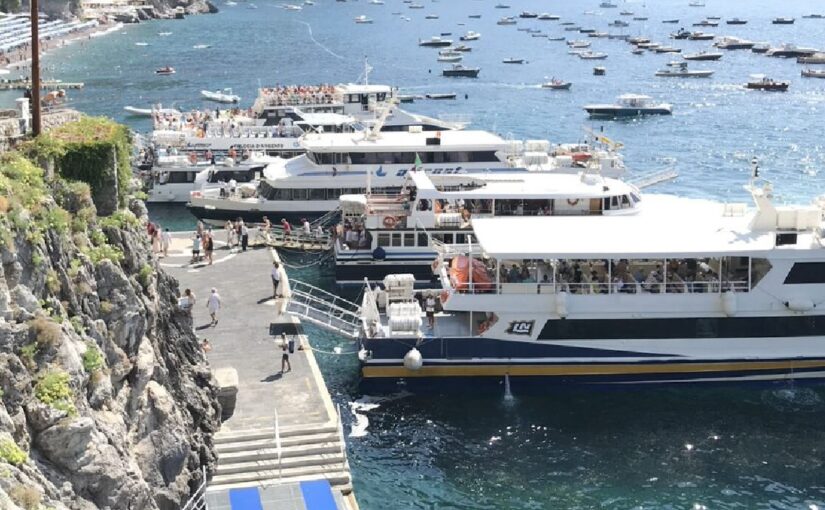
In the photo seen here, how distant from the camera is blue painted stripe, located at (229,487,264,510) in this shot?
2814 cm

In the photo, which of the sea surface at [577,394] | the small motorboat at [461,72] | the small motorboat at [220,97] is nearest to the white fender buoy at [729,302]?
the sea surface at [577,394]

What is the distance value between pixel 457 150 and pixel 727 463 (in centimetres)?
3200

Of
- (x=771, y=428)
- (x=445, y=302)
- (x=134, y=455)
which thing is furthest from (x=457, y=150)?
(x=134, y=455)

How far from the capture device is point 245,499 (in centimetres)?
2858

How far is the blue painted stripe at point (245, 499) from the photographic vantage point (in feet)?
92.3

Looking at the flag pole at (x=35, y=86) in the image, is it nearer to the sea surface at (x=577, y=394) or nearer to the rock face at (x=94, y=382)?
the rock face at (x=94, y=382)

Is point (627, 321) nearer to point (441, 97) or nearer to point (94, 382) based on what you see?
point (94, 382)

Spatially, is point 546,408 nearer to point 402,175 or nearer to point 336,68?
point 402,175

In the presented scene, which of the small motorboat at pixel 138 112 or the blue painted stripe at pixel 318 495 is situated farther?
the small motorboat at pixel 138 112

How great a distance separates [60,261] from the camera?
920 inches

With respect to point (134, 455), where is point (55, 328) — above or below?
above

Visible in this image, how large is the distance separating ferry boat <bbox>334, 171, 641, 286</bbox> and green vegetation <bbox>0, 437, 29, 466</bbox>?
3272 centimetres

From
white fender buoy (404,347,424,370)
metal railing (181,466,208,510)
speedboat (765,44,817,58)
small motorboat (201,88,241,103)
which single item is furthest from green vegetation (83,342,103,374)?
speedboat (765,44,817,58)

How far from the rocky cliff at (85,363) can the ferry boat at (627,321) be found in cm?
1100
